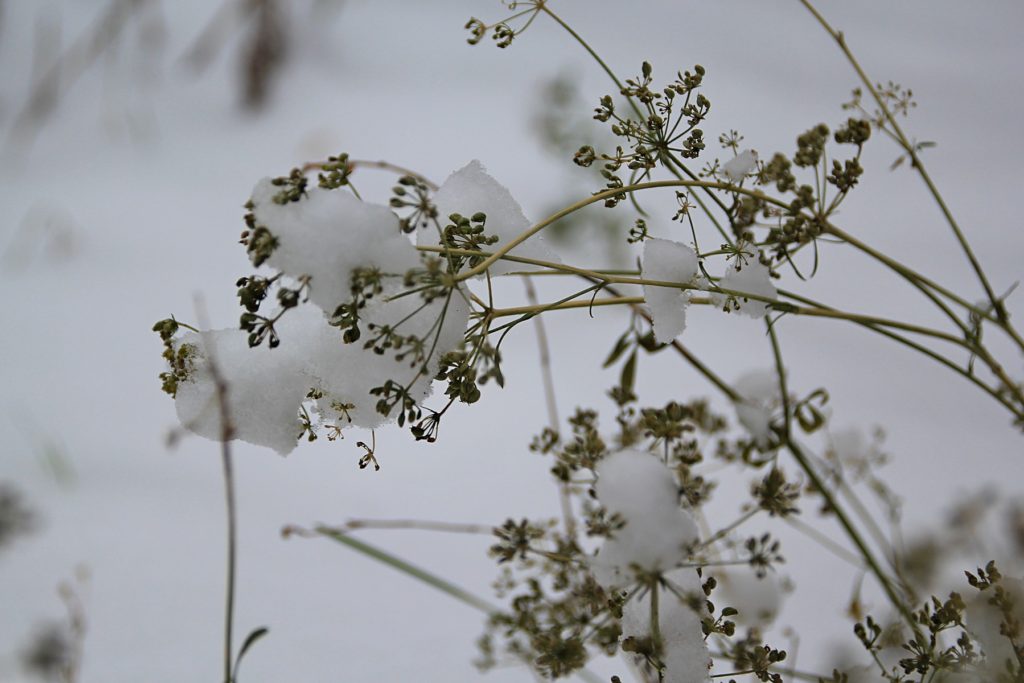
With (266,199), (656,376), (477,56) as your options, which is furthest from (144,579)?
(477,56)

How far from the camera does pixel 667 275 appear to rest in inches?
14.6

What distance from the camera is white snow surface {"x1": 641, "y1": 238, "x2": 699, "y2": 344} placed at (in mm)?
365

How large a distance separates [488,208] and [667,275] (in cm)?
7

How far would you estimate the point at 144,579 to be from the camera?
0.86 m

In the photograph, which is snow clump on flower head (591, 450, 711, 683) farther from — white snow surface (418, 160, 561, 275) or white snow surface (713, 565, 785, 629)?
white snow surface (713, 565, 785, 629)

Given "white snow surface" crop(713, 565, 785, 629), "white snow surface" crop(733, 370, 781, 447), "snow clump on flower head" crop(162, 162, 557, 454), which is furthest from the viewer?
"white snow surface" crop(713, 565, 785, 629)

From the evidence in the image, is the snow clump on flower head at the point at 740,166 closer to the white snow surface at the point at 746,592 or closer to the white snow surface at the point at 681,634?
the white snow surface at the point at 681,634

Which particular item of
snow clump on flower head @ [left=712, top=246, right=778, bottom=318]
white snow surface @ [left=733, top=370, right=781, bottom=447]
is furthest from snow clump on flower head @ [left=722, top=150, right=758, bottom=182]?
white snow surface @ [left=733, top=370, right=781, bottom=447]

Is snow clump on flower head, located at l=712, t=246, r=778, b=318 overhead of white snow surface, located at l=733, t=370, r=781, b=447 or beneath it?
beneath

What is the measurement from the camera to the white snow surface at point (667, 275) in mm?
365

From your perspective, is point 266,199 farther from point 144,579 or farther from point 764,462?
point 144,579

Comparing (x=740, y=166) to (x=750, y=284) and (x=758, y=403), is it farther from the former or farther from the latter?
(x=758, y=403)

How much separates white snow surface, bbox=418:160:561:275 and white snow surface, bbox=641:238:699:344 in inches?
1.4

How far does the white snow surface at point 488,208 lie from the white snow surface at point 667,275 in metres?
0.04
